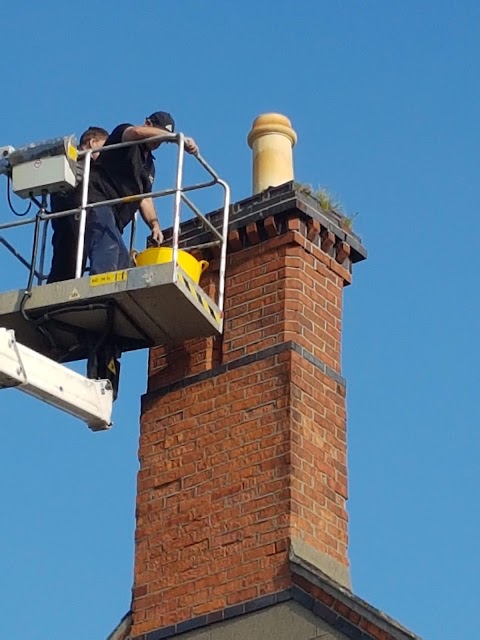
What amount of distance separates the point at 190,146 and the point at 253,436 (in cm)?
190

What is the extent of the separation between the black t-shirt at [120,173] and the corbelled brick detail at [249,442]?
0.74 m

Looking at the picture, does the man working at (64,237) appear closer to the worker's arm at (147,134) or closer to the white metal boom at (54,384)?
the worker's arm at (147,134)

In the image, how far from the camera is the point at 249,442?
1309 centimetres

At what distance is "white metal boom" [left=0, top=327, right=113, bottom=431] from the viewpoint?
40.1ft

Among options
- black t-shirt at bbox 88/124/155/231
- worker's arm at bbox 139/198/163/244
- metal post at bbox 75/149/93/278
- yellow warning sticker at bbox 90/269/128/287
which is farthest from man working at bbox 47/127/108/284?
yellow warning sticker at bbox 90/269/128/287

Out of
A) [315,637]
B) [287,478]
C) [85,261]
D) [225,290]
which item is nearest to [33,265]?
[85,261]

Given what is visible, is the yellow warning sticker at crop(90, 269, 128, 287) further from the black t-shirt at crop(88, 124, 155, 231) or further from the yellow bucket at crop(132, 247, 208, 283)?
the black t-shirt at crop(88, 124, 155, 231)

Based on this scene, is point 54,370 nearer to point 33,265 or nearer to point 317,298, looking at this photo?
point 33,265

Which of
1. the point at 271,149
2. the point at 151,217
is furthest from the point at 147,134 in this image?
the point at 271,149

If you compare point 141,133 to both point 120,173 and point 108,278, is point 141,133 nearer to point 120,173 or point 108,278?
point 120,173

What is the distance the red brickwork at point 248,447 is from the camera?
12742 millimetres

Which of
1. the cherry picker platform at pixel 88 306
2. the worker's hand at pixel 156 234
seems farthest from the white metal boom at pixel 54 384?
the worker's hand at pixel 156 234

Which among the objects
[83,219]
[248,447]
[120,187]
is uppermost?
[120,187]

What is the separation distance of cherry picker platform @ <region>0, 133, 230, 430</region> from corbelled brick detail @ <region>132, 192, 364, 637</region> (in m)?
0.30
